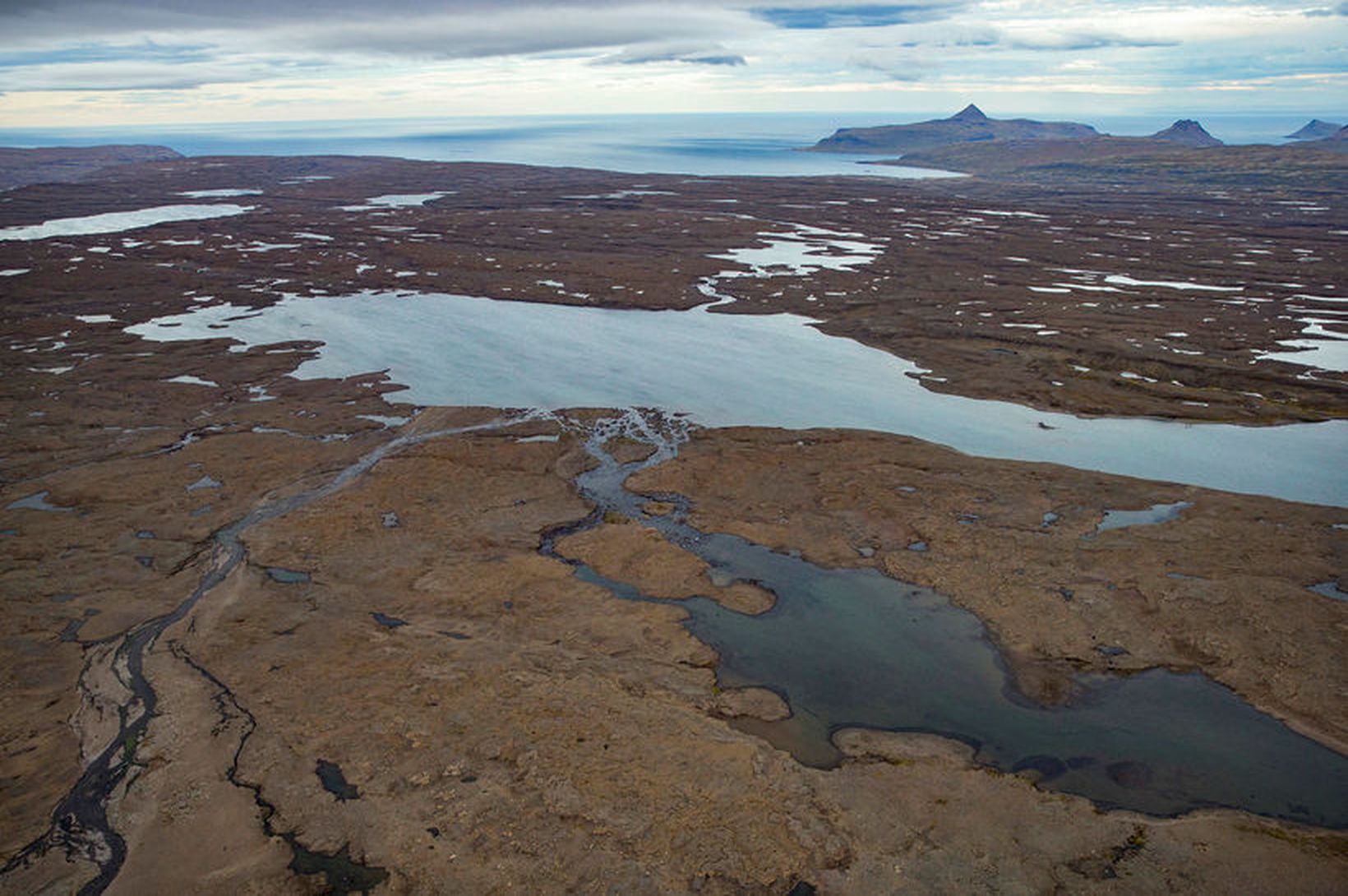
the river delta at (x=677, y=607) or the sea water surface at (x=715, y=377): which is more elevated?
the sea water surface at (x=715, y=377)

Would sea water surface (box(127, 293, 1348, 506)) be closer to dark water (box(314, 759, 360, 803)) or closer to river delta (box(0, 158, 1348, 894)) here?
river delta (box(0, 158, 1348, 894))

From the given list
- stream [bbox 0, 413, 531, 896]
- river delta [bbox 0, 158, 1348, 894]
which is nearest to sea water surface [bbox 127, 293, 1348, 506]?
river delta [bbox 0, 158, 1348, 894]

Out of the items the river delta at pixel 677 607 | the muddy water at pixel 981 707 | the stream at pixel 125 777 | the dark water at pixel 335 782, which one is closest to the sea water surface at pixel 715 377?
the river delta at pixel 677 607

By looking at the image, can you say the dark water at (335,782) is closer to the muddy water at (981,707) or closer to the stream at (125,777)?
the stream at (125,777)

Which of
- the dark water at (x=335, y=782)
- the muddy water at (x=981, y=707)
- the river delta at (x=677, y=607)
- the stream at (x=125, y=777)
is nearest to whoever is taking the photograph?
the stream at (x=125, y=777)

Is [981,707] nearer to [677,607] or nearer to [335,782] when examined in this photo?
[677,607]

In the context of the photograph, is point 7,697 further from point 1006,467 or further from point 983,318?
point 983,318
